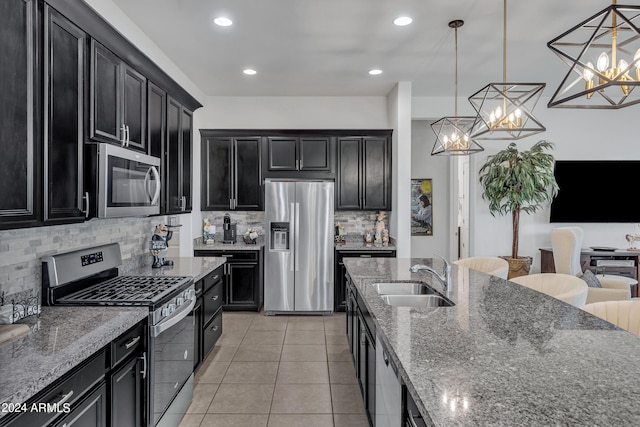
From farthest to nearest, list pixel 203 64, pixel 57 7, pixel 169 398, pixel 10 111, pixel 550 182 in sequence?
pixel 550 182 < pixel 203 64 < pixel 169 398 < pixel 57 7 < pixel 10 111

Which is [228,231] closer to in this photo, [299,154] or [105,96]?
[299,154]

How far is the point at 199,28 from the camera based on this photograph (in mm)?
3494

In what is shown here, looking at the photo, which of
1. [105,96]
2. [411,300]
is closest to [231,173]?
[105,96]

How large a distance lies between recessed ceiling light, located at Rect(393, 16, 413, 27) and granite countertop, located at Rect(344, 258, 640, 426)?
7.50 ft

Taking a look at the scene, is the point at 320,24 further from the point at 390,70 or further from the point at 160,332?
the point at 160,332

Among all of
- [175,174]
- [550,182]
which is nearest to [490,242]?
[550,182]

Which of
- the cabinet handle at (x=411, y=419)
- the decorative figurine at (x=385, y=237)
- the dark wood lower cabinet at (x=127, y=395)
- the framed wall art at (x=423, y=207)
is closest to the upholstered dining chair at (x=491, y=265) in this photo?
the decorative figurine at (x=385, y=237)

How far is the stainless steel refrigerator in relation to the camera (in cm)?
512

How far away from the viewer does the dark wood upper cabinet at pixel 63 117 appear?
1.84 m

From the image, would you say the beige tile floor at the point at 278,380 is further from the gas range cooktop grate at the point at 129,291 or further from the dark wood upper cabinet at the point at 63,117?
the dark wood upper cabinet at the point at 63,117

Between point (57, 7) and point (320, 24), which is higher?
point (320, 24)

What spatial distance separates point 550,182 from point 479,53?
2.28 m

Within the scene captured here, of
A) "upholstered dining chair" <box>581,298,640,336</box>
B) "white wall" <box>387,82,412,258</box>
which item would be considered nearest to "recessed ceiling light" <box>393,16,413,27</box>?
"white wall" <box>387,82,412,258</box>

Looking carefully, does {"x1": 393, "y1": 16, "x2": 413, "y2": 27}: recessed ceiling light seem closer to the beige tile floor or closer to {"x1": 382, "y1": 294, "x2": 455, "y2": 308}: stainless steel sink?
{"x1": 382, "y1": 294, "x2": 455, "y2": 308}: stainless steel sink
